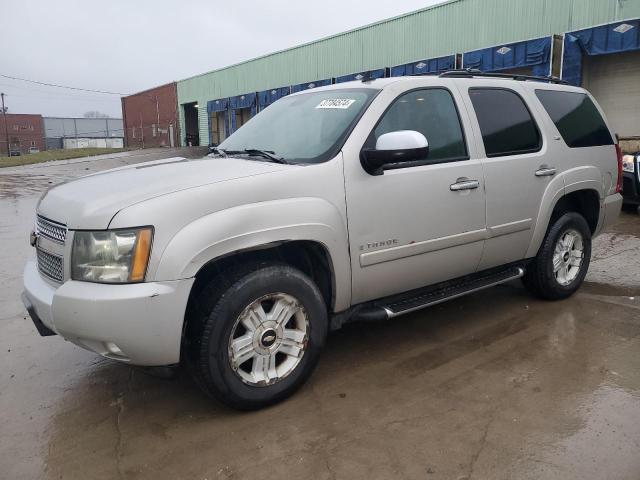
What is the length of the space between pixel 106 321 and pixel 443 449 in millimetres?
1727

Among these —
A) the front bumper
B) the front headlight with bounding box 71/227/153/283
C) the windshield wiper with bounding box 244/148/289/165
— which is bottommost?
the front bumper

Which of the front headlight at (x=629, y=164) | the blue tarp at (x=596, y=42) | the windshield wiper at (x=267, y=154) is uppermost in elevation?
the blue tarp at (x=596, y=42)

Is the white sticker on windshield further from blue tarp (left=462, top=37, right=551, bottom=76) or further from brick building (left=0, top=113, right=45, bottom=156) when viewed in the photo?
brick building (left=0, top=113, right=45, bottom=156)

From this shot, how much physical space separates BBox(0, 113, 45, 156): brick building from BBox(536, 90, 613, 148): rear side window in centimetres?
8187

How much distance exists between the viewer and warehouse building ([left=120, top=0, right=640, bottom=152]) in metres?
14.8

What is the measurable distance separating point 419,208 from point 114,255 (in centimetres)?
186

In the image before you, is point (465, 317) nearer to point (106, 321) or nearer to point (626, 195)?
point (106, 321)

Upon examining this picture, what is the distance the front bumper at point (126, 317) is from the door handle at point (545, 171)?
2.93 m

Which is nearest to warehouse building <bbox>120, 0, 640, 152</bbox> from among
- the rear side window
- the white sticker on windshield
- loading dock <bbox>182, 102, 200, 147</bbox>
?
the rear side window

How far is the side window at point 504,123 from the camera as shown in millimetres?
3945

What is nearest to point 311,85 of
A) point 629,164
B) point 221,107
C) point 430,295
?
point 221,107

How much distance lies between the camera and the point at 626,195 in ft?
29.6

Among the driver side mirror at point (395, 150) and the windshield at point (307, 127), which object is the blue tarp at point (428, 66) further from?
the driver side mirror at point (395, 150)

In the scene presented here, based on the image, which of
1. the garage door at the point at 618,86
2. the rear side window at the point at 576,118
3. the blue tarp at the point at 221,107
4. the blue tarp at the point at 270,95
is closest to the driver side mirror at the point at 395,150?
the rear side window at the point at 576,118
